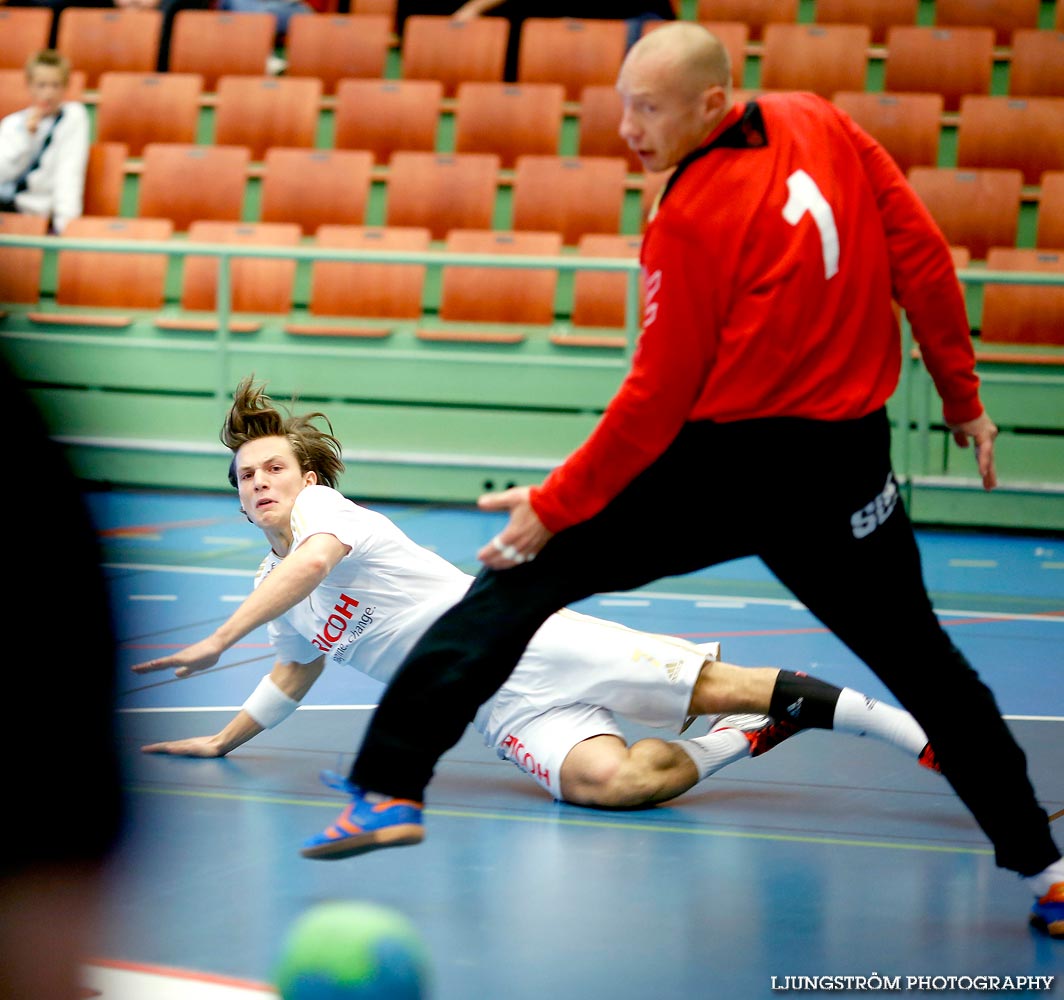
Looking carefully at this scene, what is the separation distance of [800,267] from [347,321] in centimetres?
734

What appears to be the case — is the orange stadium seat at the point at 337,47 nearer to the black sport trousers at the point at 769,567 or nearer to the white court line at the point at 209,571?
the white court line at the point at 209,571

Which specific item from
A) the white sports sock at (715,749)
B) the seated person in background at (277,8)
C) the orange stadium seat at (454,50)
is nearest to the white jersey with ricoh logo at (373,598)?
the white sports sock at (715,749)

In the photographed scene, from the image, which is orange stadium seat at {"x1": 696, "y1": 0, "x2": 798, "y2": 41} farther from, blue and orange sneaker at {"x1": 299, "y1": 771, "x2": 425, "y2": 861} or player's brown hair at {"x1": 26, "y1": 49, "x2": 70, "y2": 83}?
blue and orange sneaker at {"x1": 299, "y1": 771, "x2": 425, "y2": 861}

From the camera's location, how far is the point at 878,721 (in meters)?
4.00

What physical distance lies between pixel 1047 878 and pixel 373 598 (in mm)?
1893

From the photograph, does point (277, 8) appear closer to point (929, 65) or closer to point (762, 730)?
point (929, 65)

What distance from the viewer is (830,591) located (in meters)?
2.93

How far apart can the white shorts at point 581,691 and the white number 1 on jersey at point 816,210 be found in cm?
146

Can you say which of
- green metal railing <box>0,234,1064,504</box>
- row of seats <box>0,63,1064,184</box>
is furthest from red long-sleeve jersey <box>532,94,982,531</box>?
row of seats <box>0,63,1064,184</box>

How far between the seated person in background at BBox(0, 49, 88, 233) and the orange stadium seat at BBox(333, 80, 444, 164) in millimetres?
1854

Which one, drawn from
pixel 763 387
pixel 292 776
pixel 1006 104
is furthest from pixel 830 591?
pixel 1006 104

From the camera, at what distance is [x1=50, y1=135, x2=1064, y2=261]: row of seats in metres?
9.55

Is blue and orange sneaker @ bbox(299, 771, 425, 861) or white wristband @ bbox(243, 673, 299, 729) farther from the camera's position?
white wristband @ bbox(243, 673, 299, 729)

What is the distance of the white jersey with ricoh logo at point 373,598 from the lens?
404 centimetres
